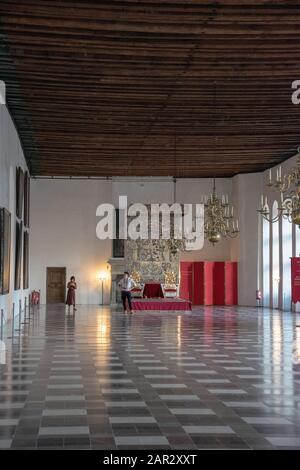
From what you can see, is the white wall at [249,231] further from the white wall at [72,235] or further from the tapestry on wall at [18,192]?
the tapestry on wall at [18,192]

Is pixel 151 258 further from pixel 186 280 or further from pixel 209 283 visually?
pixel 209 283

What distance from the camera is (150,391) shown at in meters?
8.56

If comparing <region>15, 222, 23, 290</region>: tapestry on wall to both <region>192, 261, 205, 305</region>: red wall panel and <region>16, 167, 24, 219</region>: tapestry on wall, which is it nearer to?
<region>16, 167, 24, 219</region>: tapestry on wall

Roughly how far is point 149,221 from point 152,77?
1715 cm

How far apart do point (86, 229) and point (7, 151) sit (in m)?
14.5

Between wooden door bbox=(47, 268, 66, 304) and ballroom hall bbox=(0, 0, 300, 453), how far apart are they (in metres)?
0.07

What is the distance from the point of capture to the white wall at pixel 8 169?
17.0 meters

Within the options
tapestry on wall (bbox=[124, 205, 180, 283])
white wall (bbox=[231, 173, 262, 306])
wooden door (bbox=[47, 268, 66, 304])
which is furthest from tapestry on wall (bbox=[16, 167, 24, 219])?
white wall (bbox=[231, 173, 262, 306])

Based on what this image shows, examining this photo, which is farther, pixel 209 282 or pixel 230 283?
pixel 209 282

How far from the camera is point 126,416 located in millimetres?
7039

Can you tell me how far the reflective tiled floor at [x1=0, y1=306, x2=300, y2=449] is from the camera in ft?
20.2

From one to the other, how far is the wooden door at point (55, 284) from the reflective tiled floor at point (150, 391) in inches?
638

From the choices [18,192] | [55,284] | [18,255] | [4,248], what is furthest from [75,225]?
[4,248]

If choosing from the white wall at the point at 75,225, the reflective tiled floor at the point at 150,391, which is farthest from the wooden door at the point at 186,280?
the reflective tiled floor at the point at 150,391
